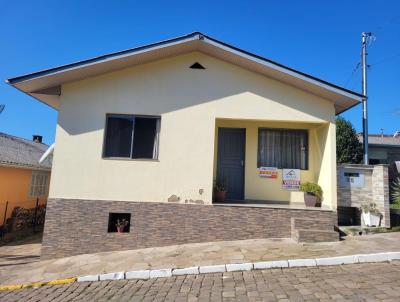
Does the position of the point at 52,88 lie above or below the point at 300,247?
above

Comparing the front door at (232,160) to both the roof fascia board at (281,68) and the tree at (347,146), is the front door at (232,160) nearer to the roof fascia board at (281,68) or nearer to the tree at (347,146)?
the roof fascia board at (281,68)

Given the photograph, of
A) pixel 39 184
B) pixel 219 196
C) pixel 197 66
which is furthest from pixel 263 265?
pixel 39 184

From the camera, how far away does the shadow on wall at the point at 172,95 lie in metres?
9.09

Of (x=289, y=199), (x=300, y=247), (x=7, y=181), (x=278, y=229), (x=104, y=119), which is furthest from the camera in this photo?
(x=7, y=181)

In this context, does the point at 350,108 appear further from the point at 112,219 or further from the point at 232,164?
the point at 112,219

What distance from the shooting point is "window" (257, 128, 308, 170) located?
10312 millimetres

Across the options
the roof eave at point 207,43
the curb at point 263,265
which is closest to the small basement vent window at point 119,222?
the curb at point 263,265

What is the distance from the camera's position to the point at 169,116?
29.8ft

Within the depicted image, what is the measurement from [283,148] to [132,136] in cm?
534

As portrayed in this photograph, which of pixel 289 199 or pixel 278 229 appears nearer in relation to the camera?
pixel 278 229

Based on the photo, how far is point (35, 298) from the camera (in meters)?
5.76

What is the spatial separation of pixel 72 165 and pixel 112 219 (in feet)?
6.82

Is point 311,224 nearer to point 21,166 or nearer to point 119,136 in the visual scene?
point 119,136

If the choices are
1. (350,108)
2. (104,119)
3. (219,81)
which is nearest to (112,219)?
(104,119)
